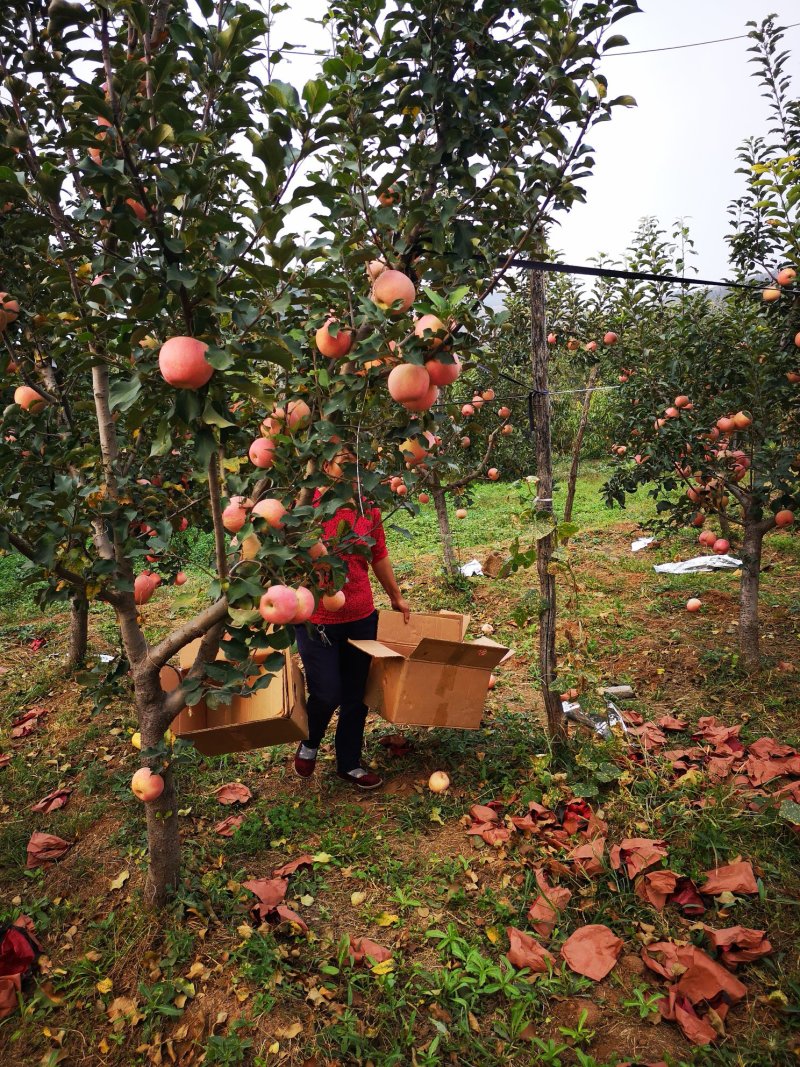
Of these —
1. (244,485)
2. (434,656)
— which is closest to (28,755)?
(434,656)

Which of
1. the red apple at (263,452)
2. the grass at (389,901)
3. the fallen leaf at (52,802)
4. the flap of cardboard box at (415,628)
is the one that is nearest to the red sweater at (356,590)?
the flap of cardboard box at (415,628)

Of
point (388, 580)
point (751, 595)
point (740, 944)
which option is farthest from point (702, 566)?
point (740, 944)

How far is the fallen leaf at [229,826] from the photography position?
2594mm

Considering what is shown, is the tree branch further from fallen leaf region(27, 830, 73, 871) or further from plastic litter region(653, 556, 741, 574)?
plastic litter region(653, 556, 741, 574)

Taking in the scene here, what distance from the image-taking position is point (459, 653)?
2730 millimetres

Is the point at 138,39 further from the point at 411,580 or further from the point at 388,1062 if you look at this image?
the point at 411,580

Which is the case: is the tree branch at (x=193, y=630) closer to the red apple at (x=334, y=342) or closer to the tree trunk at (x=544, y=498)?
the red apple at (x=334, y=342)

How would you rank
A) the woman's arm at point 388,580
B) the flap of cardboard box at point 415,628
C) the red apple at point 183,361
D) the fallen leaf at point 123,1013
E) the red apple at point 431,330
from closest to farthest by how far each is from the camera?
1. the red apple at point 183,361
2. the red apple at point 431,330
3. the fallen leaf at point 123,1013
4. the woman's arm at point 388,580
5. the flap of cardboard box at point 415,628

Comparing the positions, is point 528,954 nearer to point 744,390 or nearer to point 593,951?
point 593,951

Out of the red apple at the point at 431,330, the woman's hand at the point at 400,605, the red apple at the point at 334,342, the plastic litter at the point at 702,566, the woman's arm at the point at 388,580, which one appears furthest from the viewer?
the plastic litter at the point at 702,566

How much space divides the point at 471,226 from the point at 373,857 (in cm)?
218

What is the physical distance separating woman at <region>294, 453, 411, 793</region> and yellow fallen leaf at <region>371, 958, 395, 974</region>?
96cm

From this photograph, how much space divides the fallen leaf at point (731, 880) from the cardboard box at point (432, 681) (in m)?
1.07

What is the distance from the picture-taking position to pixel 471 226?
5.67ft
